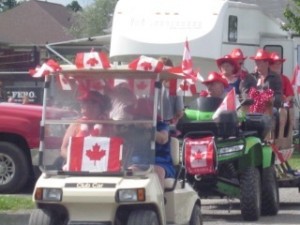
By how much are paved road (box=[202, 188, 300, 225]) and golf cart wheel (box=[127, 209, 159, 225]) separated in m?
3.56

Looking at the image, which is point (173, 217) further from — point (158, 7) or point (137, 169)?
point (158, 7)

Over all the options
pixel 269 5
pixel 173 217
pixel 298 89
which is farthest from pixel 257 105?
pixel 269 5

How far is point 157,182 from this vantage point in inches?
356

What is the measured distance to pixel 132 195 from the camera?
8.73m

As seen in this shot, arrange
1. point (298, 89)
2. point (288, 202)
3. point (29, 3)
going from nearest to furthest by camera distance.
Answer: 1. point (288, 202)
2. point (298, 89)
3. point (29, 3)

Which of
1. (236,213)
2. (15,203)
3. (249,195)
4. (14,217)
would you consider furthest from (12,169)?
(249,195)

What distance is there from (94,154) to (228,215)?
4326 mm

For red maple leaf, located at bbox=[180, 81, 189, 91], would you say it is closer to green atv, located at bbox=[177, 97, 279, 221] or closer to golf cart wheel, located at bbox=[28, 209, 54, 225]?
green atv, located at bbox=[177, 97, 279, 221]

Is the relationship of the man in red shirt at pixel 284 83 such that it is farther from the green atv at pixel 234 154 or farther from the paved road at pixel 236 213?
the green atv at pixel 234 154

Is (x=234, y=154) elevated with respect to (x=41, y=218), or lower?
elevated

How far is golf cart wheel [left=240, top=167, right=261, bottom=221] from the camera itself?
1218cm

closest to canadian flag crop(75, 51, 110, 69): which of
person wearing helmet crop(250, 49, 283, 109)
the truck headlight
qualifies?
the truck headlight

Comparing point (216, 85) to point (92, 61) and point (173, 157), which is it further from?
point (92, 61)

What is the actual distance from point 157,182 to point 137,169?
210mm
